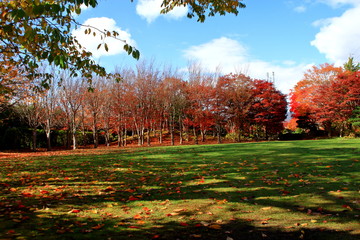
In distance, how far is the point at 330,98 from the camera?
2700 cm

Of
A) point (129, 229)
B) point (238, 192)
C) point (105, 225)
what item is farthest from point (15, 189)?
point (238, 192)

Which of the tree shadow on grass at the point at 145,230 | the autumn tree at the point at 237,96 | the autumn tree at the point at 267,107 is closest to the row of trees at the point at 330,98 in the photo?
the autumn tree at the point at 267,107

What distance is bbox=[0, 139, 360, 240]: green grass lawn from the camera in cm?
326

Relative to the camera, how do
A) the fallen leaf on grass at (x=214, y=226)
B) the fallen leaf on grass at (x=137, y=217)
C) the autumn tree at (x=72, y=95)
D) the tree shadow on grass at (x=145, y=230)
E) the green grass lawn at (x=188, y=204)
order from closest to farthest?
the tree shadow on grass at (x=145, y=230), the green grass lawn at (x=188, y=204), the fallen leaf on grass at (x=214, y=226), the fallen leaf on grass at (x=137, y=217), the autumn tree at (x=72, y=95)

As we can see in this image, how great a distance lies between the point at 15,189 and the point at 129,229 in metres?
3.86

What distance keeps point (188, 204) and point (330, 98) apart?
92.4 ft

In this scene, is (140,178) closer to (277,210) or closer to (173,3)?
(277,210)

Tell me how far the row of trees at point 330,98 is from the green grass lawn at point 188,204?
22861 millimetres

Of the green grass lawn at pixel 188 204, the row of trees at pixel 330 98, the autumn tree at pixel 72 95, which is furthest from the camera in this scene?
the row of trees at pixel 330 98

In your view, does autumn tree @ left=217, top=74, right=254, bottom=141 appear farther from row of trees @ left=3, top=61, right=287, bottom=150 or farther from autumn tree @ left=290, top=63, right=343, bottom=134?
autumn tree @ left=290, top=63, right=343, bottom=134

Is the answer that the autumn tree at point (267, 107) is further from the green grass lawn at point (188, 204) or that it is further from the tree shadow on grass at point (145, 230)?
the tree shadow on grass at point (145, 230)

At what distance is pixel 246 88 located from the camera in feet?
91.4

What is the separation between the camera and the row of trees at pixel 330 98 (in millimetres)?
26172

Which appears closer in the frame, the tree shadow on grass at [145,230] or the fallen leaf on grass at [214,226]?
the tree shadow on grass at [145,230]
